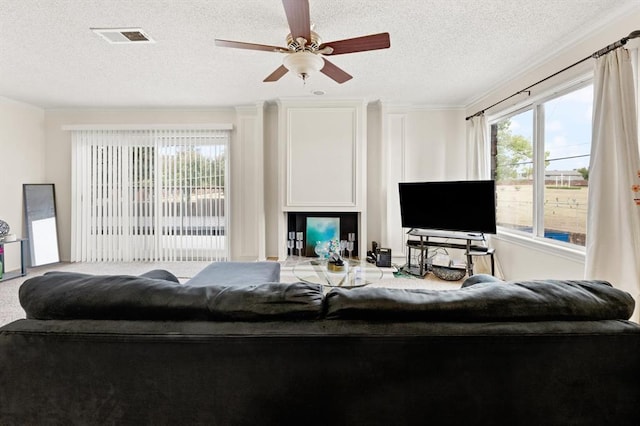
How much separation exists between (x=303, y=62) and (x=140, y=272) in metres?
3.67

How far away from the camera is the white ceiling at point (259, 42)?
7.24ft

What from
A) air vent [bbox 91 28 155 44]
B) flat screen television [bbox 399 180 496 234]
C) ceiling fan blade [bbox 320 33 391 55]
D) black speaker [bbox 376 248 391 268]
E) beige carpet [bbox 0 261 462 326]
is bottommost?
beige carpet [bbox 0 261 462 326]

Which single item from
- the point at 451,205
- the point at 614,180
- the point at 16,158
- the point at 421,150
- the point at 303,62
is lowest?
the point at 451,205

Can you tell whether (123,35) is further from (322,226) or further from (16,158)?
(16,158)

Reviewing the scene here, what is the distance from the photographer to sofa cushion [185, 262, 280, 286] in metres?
2.30

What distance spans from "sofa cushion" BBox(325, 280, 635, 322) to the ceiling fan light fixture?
184 cm

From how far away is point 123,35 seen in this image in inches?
99.9

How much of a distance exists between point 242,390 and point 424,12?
2.69m

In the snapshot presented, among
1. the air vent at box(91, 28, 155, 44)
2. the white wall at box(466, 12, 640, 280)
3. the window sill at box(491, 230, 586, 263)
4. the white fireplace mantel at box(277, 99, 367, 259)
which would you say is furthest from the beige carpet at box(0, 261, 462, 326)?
the air vent at box(91, 28, 155, 44)

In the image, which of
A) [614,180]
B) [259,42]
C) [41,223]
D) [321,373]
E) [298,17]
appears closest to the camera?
[321,373]

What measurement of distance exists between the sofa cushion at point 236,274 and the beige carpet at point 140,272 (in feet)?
3.31

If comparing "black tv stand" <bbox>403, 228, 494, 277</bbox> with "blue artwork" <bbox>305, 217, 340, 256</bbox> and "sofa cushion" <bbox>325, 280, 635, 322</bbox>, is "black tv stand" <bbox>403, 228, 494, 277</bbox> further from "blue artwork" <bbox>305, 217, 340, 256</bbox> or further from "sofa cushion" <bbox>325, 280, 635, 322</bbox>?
"sofa cushion" <bbox>325, 280, 635, 322</bbox>

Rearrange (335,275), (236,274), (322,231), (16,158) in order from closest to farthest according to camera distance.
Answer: (236,274)
(335,275)
(16,158)
(322,231)

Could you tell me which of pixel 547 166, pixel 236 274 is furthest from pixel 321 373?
pixel 547 166
